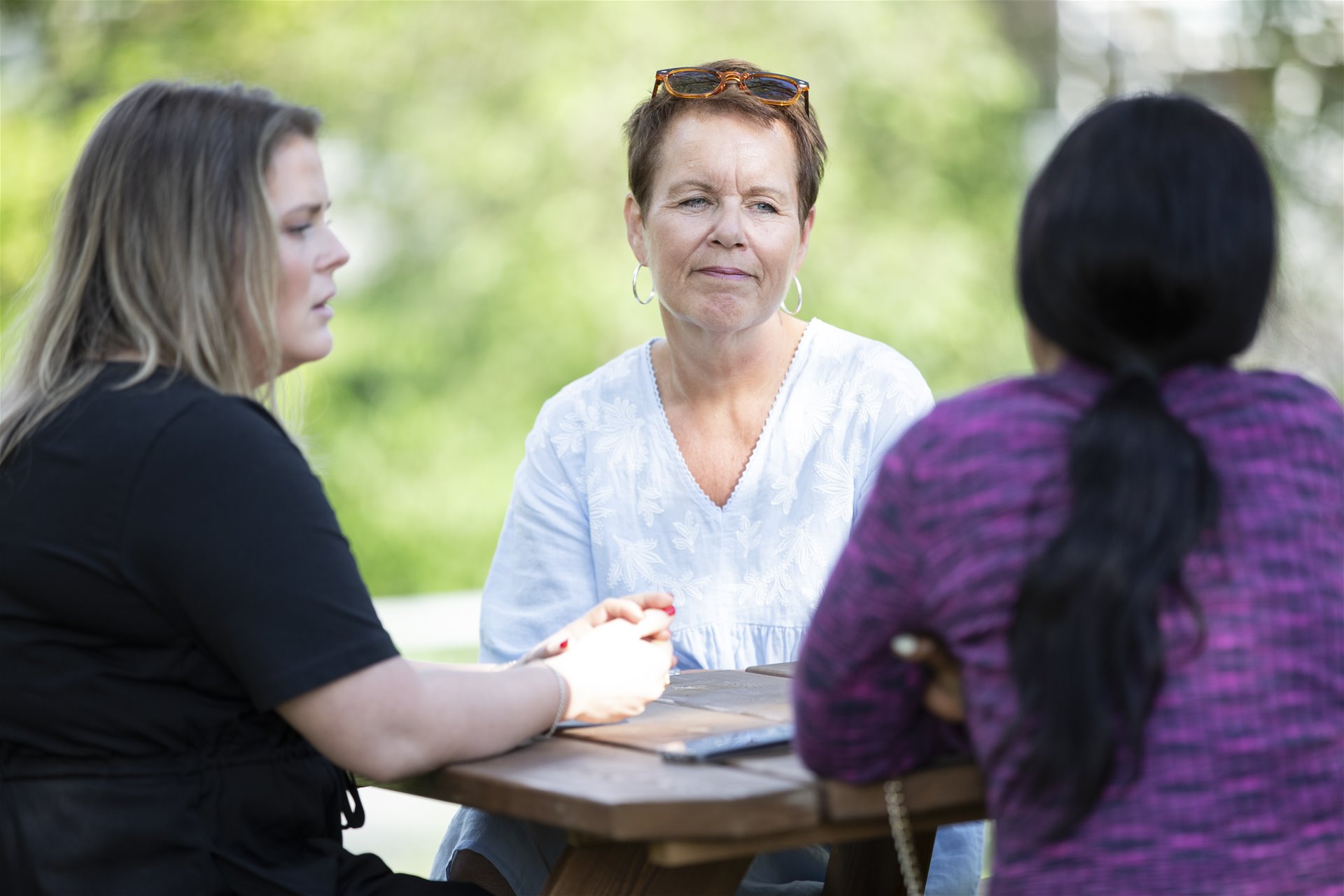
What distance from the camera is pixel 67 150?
7.54 m

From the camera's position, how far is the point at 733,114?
2.68 metres

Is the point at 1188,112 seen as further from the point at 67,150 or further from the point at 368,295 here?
the point at 368,295

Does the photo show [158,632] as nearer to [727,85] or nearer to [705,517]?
[705,517]

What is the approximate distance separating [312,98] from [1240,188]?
7.93 m

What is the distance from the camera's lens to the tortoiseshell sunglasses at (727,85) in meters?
2.68

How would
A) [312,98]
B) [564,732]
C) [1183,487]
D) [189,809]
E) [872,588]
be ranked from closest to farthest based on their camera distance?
[1183,487], [872,588], [189,809], [564,732], [312,98]

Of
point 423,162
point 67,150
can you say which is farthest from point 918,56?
point 67,150

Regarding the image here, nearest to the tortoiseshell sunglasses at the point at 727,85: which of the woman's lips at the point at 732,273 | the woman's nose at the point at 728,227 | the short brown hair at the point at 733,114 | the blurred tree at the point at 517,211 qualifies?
the short brown hair at the point at 733,114

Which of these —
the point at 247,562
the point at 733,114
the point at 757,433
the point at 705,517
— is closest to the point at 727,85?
the point at 733,114

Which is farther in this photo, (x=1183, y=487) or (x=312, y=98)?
(x=312, y=98)

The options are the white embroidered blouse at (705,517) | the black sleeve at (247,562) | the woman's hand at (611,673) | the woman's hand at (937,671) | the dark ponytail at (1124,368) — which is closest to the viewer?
the dark ponytail at (1124,368)

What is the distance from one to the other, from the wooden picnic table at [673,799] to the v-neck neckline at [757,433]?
0.68 metres

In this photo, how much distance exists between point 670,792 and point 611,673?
16.6 inches

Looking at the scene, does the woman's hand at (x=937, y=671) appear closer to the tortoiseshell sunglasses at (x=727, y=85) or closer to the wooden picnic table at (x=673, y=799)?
the wooden picnic table at (x=673, y=799)
